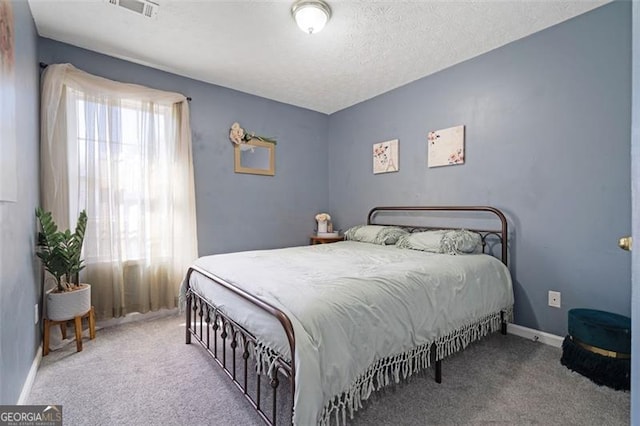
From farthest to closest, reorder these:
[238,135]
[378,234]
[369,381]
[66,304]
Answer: [238,135]
[378,234]
[66,304]
[369,381]

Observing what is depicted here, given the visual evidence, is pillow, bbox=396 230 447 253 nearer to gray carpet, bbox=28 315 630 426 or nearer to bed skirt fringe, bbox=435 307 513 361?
bed skirt fringe, bbox=435 307 513 361

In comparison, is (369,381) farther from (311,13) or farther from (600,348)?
(311,13)

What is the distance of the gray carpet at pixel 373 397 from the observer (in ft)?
5.02

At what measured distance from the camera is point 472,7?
6.83 ft

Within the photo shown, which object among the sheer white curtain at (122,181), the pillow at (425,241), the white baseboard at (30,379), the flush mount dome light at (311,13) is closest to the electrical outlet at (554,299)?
the pillow at (425,241)

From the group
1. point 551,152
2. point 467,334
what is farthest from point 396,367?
point 551,152

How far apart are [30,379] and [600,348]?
359 cm

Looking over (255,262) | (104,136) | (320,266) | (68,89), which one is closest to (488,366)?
(320,266)

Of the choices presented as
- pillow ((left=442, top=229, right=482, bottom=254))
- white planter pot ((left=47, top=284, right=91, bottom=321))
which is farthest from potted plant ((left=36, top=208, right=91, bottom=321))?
pillow ((left=442, top=229, right=482, bottom=254))

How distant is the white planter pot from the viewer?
216 cm

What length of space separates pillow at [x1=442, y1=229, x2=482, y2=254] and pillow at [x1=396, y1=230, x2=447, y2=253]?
6 cm

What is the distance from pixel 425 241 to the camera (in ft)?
8.88

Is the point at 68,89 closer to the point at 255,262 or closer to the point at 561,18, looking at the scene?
Result: the point at 255,262

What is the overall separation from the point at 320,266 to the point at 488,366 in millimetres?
1380
